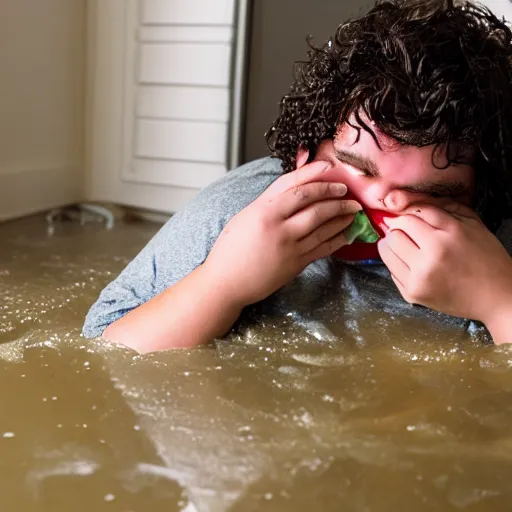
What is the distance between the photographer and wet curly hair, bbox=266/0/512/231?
792mm

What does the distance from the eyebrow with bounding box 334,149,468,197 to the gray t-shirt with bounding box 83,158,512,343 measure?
17cm

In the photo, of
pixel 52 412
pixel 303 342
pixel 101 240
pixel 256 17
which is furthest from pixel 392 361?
pixel 256 17

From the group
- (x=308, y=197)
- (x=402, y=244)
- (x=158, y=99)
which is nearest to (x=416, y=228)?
(x=402, y=244)

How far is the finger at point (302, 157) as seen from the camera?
0.93 m

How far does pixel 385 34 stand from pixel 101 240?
3.57 ft

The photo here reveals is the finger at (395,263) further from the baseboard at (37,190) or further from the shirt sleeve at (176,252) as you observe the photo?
the baseboard at (37,190)

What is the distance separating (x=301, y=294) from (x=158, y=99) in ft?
4.56

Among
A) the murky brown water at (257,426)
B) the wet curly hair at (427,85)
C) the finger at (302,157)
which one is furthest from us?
the finger at (302,157)

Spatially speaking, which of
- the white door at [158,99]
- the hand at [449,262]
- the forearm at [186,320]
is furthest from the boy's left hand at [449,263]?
the white door at [158,99]

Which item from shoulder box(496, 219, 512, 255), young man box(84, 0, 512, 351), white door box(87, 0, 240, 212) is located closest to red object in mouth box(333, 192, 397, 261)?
young man box(84, 0, 512, 351)

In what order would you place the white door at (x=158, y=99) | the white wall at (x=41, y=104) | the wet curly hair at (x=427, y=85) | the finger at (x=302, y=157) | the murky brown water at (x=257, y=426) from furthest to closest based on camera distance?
the white door at (x=158, y=99) < the white wall at (x=41, y=104) < the finger at (x=302, y=157) < the wet curly hair at (x=427, y=85) < the murky brown water at (x=257, y=426)

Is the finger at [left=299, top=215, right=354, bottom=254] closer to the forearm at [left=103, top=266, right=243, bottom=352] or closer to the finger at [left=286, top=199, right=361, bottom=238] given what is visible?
the finger at [left=286, top=199, right=361, bottom=238]

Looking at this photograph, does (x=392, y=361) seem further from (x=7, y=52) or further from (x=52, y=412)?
(x=7, y=52)

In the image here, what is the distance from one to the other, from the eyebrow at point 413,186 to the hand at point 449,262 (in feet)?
0.07
